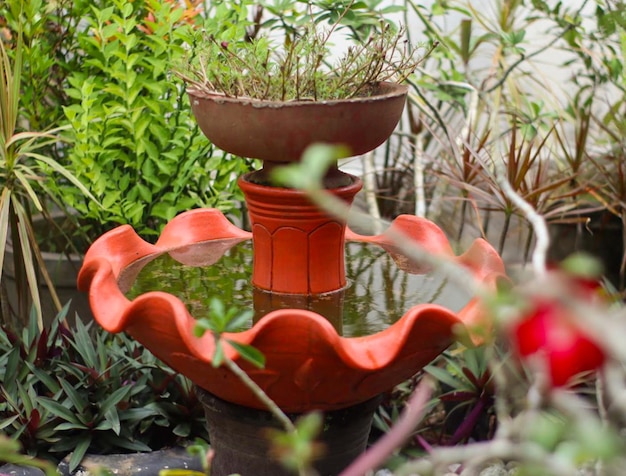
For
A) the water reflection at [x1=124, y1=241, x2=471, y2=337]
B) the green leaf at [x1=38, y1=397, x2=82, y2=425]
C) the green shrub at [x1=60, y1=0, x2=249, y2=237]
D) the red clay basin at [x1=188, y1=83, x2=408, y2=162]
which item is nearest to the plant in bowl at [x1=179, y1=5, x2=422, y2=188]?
the red clay basin at [x1=188, y1=83, x2=408, y2=162]

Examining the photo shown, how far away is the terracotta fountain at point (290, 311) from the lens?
179cm

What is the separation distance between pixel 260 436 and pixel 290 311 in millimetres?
487

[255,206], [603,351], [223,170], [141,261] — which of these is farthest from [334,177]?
[603,351]

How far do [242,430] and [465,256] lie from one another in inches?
27.9

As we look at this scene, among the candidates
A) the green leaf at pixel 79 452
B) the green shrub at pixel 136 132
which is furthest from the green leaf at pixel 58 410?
the green shrub at pixel 136 132

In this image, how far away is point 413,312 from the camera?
1.79 meters

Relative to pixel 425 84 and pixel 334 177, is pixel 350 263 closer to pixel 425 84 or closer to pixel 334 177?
pixel 334 177

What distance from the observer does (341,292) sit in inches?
86.3

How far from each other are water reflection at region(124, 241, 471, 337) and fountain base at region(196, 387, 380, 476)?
0.24 metres

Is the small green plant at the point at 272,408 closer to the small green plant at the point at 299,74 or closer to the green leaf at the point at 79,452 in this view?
the small green plant at the point at 299,74

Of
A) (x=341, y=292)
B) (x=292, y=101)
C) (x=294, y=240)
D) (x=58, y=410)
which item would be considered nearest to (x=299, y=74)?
(x=292, y=101)

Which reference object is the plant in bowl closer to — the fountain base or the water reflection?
the water reflection

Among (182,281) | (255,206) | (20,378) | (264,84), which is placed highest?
(264,84)

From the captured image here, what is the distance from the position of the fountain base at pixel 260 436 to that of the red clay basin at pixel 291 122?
0.61 m
